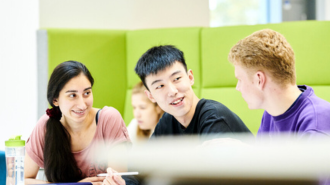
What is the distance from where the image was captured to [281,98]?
2.34 feet

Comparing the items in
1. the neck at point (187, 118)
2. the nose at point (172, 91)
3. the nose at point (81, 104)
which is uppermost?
the nose at point (172, 91)

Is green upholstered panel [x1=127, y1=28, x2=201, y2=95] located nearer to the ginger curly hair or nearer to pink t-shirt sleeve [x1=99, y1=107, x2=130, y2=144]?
pink t-shirt sleeve [x1=99, y1=107, x2=130, y2=144]

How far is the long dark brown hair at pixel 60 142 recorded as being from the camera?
0.86 metres

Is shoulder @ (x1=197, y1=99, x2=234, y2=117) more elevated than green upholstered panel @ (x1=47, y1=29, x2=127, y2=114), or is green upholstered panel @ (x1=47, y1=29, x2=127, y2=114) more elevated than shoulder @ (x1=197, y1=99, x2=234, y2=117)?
green upholstered panel @ (x1=47, y1=29, x2=127, y2=114)

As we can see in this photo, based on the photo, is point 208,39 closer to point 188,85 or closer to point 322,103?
point 188,85

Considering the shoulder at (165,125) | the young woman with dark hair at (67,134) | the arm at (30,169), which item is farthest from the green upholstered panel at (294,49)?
the arm at (30,169)

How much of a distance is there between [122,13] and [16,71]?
2.41 feet

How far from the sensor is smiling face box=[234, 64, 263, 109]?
0.67 meters

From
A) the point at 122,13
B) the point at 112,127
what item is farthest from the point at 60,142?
the point at 122,13

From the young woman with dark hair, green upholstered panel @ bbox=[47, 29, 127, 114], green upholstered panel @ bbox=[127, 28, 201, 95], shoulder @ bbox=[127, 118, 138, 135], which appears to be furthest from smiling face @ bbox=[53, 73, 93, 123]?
green upholstered panel @ bbox=[127, 28, 201, 95]

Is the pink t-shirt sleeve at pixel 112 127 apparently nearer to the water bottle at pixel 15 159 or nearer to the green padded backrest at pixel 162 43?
the water bottle at pixel 15 159

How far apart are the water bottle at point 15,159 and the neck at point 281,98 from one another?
1.53ft

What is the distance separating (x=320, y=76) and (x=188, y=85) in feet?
2.97

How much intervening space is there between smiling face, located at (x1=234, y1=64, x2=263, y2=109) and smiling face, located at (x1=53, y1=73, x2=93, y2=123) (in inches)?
15.2
